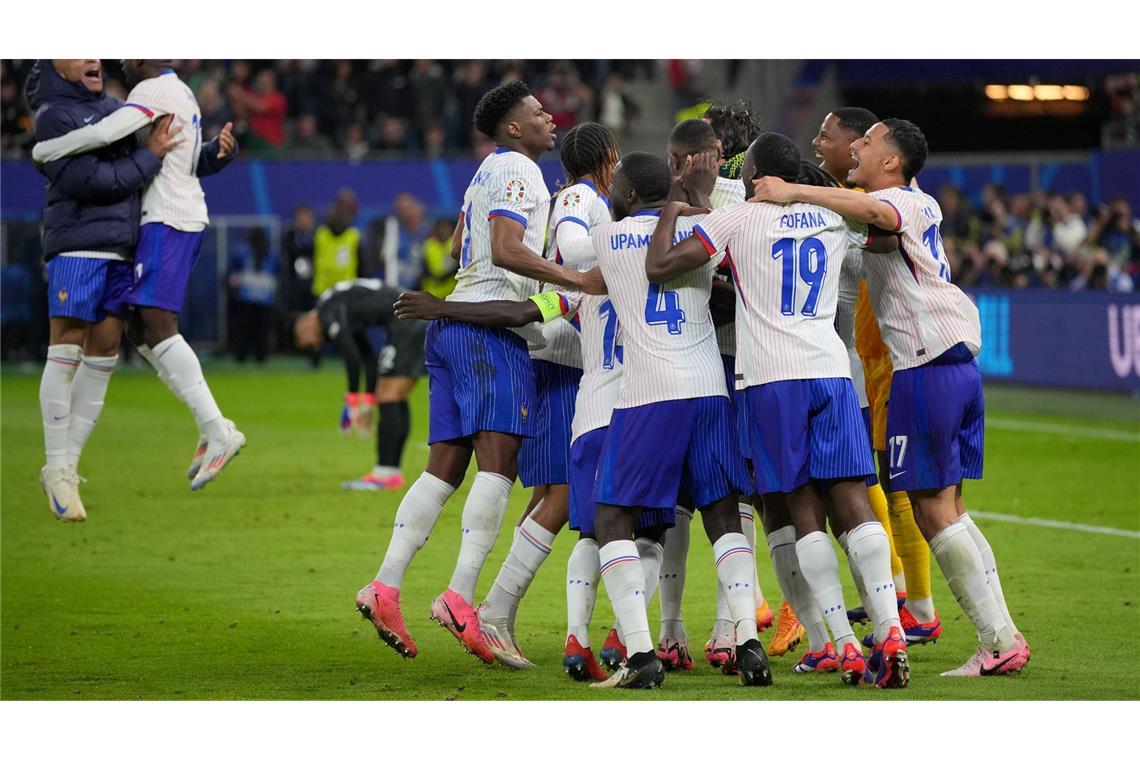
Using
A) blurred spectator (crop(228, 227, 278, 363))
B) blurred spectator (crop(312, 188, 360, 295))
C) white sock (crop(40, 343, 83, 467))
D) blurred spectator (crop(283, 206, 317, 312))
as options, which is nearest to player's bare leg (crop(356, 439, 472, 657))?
white sock (crop(40, 343, 83, 467))

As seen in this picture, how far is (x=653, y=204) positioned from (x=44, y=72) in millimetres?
3468

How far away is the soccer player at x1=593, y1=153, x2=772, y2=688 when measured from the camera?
6.08m

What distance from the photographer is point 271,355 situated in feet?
95.2

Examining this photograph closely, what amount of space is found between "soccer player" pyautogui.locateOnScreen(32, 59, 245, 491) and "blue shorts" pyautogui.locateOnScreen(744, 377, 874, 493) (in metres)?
3.26

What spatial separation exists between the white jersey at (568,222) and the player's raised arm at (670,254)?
589 millimetres

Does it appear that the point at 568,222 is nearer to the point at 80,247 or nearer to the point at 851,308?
the point at 851,308

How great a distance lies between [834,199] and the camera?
605 cm

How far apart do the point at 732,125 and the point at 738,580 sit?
233 cm

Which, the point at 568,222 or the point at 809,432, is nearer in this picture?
the point at 809,432

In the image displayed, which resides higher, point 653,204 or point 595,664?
point 653,204

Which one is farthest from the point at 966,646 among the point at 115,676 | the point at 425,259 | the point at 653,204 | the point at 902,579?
the point at 425,259

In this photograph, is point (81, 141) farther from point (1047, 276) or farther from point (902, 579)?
point (1047, 276)

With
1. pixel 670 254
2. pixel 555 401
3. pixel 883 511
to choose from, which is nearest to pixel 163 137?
pixel 555 401

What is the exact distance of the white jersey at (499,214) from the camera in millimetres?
6648
